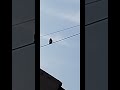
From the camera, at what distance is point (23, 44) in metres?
8.48

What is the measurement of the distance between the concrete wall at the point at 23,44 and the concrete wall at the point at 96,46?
3.67ft

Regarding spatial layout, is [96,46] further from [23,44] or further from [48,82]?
[48,82]

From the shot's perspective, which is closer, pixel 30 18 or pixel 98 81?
pixel 98 81

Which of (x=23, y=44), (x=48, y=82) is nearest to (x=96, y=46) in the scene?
(x=23, y=44)

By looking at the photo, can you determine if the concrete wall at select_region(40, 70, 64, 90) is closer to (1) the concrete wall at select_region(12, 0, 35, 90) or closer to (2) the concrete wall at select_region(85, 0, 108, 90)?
(1) the concrete wall at select_region(12, 0, 35, 90)

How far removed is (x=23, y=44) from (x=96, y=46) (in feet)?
4.91

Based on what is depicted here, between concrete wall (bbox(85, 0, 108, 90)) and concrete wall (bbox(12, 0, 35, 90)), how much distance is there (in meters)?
1.12

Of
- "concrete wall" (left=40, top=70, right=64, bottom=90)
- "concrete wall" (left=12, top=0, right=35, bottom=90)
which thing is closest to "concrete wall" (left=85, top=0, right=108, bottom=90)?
"concrete wall" (left=12, top=0, right=35, bottom=90)

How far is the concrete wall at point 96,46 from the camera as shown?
8.18 m

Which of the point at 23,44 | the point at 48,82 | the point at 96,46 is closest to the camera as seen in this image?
the point at 96,46
